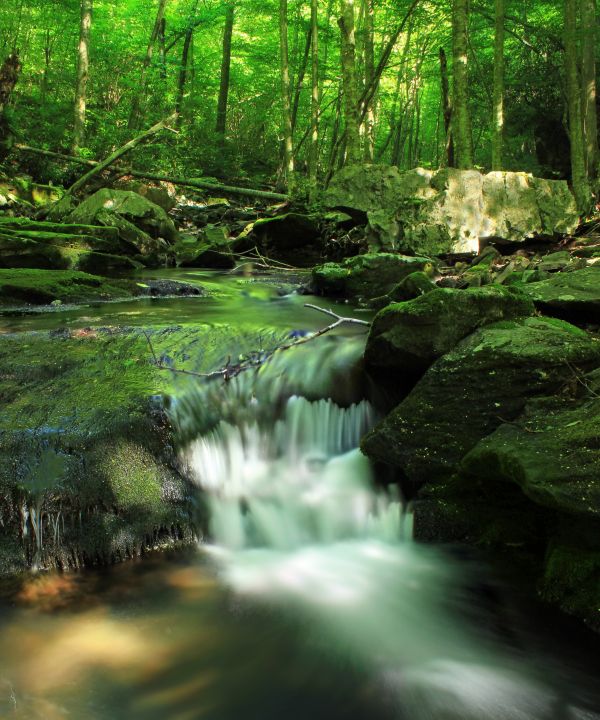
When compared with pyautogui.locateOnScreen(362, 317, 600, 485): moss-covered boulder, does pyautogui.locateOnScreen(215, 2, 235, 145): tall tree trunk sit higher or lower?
higher

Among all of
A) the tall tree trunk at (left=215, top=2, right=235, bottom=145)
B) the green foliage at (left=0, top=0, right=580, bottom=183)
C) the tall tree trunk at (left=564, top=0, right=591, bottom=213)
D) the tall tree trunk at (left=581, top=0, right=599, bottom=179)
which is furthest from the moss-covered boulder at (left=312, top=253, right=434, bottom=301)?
the tall tree trunk at (left=215, top=2, right=235, bottom=145)

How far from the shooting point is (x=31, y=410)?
3676 mm

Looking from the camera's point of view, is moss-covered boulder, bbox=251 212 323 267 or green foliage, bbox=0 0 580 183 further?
green foliage, bbox=0 0 580 183

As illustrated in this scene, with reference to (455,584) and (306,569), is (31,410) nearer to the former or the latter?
(306,569)

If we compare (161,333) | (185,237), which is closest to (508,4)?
(185,237)

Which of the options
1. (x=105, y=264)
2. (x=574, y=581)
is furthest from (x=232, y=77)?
(x=574, y=581)

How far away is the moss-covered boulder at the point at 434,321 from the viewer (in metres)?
4.36

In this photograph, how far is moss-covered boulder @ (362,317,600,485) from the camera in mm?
3662

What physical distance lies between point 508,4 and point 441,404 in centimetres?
1664

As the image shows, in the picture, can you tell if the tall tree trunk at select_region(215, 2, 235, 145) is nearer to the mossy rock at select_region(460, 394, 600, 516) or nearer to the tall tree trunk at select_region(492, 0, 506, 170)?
the tall tree trunk at select_region(492, 0, 506, 170)

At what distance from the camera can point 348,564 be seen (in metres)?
3.61

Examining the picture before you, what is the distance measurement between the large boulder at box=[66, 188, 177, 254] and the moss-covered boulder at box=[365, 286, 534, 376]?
873 centimetres

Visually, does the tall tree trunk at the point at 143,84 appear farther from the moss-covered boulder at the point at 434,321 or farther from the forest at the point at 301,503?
the moss-covered boulder at the point at 434,321

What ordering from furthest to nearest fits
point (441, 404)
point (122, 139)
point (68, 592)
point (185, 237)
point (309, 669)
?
point (122, 139), point (185, 237), point (441, 404), point (68, 592), point (309, 669)
